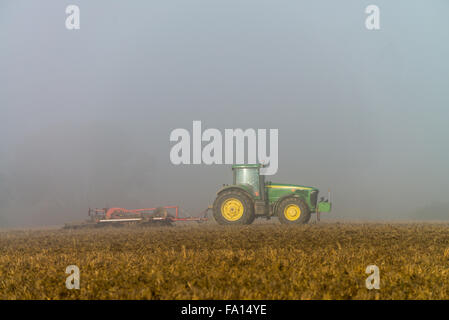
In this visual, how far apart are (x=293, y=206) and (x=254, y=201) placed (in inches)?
57.5

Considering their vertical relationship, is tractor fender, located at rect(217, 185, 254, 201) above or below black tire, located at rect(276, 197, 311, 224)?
above

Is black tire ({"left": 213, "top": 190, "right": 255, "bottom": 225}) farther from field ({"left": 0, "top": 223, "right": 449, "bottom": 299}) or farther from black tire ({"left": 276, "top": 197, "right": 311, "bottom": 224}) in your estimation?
field ({"left": 0, "top": 223, "right": 449, "bottom": 299})

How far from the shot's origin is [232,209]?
46.4 ft

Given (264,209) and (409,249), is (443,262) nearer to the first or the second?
(409,249)

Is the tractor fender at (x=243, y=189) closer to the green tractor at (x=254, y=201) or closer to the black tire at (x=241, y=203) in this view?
the green tractor at (x=254, y=201)

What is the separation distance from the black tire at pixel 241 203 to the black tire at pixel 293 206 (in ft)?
3.46

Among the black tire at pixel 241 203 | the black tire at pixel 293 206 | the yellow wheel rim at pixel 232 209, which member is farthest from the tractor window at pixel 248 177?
the black tire at pixel 293 206

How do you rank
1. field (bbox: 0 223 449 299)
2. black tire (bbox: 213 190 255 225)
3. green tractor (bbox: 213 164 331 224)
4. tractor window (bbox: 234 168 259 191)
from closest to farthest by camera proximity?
field (bbox: 0 223 449 299), black tire (bbox: 213 190 255 225), green tractor (bbox: 213 164 331 224), tractor window (bbox: 234 168 259 191)

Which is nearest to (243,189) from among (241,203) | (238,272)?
(241,203)

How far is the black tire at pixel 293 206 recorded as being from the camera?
14.1 meters

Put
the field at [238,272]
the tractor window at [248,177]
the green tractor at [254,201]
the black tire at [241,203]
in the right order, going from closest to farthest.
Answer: the field at [238,272], the black tire at [241,203], the green tractor at [254,201], the tractor window at [248,177]

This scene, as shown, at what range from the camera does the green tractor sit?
14055 mm

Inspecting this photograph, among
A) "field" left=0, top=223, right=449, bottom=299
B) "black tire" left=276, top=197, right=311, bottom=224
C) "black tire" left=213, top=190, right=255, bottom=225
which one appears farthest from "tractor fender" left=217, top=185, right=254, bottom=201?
"field" left=0, top=223, right=449, bottom=299
